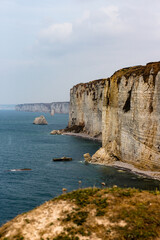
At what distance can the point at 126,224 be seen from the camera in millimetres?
21781

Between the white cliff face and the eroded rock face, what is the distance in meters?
41.7

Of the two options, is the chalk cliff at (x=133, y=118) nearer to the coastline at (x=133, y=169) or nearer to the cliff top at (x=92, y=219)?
the coastline at (x=133, y=169)

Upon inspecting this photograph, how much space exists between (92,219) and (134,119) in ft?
156

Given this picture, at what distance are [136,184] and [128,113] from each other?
22.4m

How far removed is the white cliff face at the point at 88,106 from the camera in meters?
128

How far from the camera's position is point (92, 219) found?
74.2 feet

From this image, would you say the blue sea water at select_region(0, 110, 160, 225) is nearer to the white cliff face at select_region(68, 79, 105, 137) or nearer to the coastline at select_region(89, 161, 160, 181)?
the coastline at select_region(89, 161, 160, 181)

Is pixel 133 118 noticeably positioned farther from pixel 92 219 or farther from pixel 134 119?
pixel 92 219

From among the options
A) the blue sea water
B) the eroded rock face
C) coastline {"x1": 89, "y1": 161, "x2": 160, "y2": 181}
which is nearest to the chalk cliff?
the eroded rock face

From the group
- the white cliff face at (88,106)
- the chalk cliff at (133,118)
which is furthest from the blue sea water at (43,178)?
the white cliff face at (88,106)

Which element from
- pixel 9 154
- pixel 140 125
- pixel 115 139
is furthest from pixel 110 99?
pixel 9 154

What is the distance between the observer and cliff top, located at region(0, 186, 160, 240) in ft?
68.7

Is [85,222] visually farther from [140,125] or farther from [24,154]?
[24,154]

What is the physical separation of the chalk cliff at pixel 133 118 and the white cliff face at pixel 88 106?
133 feet
